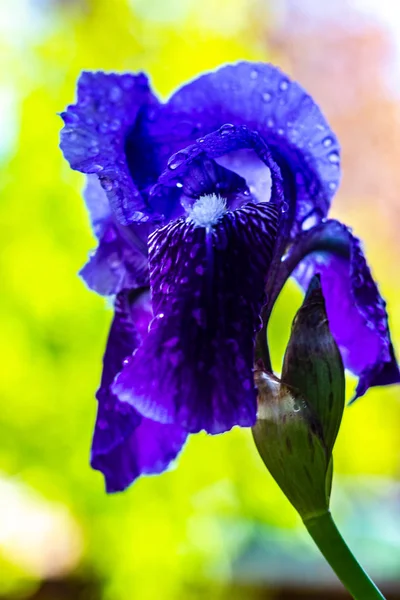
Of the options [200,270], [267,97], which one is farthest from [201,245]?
[267,97]

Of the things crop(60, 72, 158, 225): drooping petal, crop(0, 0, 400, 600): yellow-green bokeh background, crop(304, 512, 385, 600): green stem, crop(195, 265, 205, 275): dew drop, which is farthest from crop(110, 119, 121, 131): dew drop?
crop(0, 0, 400, 600): yellow-green bokeh background

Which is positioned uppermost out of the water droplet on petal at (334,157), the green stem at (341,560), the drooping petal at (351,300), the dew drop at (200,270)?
the water droplet on petal at (334,157)

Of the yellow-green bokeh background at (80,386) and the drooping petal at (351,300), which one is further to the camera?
the yellow-green bokeh background at (80,386)

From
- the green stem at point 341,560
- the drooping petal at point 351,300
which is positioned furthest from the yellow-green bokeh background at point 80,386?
the green stem at point 341,560

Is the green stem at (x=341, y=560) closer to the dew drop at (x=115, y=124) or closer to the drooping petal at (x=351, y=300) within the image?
the drooping petal at (x=351, y=300)

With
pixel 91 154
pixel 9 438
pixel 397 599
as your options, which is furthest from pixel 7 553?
pixel 91 154

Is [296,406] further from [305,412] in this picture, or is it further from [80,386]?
[80,386]

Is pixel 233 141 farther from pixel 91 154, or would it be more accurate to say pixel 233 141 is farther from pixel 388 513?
pixel 388 513
